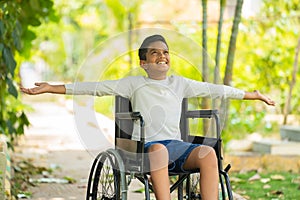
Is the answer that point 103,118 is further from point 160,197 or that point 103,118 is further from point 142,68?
point 160,197

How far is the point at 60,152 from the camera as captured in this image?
9477 mm

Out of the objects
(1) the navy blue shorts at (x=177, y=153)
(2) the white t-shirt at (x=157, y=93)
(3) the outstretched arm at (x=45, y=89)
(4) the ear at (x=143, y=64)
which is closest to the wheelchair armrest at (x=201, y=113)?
(2) the white t-shirt at (x=157, y=93)

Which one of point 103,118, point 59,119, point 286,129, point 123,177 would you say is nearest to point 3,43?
point 103,118

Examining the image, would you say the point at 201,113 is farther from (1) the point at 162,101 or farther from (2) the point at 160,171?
(2) the point at 160,171

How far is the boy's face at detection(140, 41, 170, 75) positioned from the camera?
14.0 feet

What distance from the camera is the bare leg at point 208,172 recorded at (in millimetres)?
3959

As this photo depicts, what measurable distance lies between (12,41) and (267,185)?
2.50 metres

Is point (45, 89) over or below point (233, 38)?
below

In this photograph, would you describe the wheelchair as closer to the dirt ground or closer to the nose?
the dirt ground

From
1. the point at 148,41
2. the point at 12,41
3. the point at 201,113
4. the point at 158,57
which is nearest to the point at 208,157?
the point at 201,113

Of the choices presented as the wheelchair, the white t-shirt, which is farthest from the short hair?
the wheelchair

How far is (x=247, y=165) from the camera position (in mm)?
7809

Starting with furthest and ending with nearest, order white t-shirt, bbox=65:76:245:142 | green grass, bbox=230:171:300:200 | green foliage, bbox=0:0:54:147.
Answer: green grass, bbox=230:171:300:200
green foliage, bbox=0:0:54:147
white t-shirt, bbox=65:76:245:142

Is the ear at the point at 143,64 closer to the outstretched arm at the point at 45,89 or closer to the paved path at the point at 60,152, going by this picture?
the paved path at the point at 60,152
